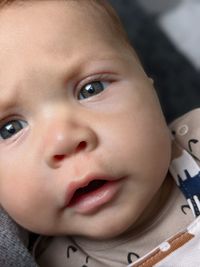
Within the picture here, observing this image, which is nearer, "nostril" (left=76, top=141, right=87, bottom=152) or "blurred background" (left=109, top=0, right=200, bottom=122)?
"nostril" (left=76, top=141, right=87, bottom=152)

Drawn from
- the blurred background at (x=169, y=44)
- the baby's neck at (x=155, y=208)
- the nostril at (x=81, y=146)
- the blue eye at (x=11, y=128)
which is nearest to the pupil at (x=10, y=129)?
the blue eye at (x=11, y=128)

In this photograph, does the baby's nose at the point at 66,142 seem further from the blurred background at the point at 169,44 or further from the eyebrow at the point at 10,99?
the blurred background at the point at 169,44

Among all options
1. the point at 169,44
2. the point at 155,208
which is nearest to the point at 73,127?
the point at 155,208

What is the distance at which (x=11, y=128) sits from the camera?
0.88m

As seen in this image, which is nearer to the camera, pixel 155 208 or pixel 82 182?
pixel 82 182

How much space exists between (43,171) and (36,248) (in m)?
0.22

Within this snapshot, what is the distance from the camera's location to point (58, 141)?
2.66 feet

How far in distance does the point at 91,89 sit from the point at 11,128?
0.11 m

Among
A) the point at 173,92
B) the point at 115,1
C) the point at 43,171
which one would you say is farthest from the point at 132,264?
the point at 115,1

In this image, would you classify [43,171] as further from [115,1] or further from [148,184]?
[115,1]

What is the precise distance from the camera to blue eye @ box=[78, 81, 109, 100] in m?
0.88

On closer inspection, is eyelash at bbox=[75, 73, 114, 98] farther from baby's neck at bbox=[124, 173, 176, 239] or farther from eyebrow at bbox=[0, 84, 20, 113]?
baby's neck at bbox=[124, 173, 176, 239]

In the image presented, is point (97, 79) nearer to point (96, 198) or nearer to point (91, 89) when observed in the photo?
point (91, 89)

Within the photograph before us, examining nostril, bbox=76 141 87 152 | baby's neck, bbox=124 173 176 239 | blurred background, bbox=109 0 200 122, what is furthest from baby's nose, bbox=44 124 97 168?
blurred background, bbox=109 0 200 122
